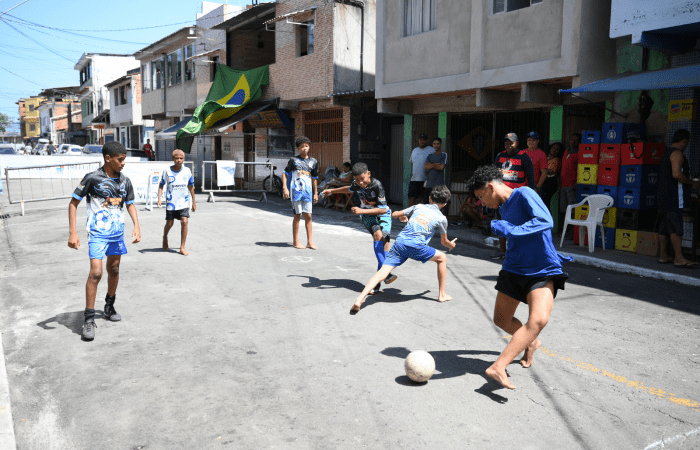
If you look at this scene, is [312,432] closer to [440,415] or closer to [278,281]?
[440,415]

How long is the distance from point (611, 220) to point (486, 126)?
5.25m

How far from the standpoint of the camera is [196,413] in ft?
12.9

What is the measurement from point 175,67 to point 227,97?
1123 centimetres

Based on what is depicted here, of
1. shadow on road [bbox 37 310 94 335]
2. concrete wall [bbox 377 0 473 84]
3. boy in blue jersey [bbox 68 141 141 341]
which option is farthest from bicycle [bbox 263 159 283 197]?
boy in blue jersey [bbox 68 141 141 341]

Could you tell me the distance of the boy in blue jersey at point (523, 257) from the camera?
4078 mm

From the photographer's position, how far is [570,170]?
11.4 m

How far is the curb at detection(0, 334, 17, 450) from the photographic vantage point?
3.45 meters

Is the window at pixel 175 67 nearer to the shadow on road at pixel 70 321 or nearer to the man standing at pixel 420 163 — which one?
the man standing at pixel 420 163

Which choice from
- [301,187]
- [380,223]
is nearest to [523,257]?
[380,223]

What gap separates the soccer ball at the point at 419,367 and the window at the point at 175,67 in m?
30.4

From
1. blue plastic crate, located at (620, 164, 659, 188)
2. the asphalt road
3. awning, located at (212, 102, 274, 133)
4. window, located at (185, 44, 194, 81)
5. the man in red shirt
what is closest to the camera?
the asphalt road

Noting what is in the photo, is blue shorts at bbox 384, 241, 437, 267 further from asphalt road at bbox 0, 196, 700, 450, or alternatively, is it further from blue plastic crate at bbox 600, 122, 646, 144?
blue plastic crate at bbox 600, 122, 646, 144

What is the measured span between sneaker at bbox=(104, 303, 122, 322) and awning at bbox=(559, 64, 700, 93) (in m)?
7.70

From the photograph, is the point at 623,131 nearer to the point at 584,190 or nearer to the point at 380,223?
the point at 584,190
